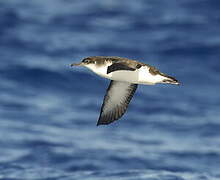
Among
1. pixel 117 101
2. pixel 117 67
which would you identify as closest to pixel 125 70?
pixel 117 67

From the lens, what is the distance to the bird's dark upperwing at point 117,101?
15906 mm

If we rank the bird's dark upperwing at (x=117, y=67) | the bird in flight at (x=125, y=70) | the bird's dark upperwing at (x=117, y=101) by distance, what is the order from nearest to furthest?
the bird's dark upperwing at (x=117, y=67) < the bird in flight at (x=125, y=70) < the bird's dark upperwing at (x=117, y=101)

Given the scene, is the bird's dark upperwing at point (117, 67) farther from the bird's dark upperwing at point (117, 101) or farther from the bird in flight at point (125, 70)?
the bird's dark upperwing at point (117, 101)

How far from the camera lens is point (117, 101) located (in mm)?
15977

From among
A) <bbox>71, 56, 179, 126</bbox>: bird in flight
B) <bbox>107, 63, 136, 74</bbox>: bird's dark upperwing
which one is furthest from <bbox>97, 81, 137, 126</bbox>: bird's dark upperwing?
<bbox>107, 63, 136, 74</bbox>: bird's dark upperwing

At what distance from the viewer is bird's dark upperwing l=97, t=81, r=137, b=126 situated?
15.9 meters

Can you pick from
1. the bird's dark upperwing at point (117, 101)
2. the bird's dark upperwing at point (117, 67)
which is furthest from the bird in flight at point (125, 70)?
the bird's dark upperwing at point (117, 101)

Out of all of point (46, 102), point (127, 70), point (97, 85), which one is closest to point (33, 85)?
point (46, 102)

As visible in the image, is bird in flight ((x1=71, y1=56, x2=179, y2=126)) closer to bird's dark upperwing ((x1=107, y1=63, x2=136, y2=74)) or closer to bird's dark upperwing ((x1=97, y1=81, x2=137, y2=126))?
bird's dark upperwing ((x1=107, y1=63, x2=136, y2=74))

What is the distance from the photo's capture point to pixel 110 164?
42344 millimetres

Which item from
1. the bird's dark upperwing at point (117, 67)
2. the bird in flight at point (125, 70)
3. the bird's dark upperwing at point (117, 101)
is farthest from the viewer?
the bird's dark upperwing at point (117, 101)

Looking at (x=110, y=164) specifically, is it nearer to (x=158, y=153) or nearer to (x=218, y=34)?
(x=158, y=153)

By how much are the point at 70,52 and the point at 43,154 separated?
283 inches

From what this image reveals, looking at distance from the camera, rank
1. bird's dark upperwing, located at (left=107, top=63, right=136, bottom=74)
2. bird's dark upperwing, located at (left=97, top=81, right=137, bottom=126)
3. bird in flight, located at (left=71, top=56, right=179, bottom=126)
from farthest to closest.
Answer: bird's dark upperwing, located at (left=97, top=81, right=137, bottom=126)
bird in flight, located at (left=71, top=56, right=179, bottom=126)
bird's dark upperwing, located at (left=107, top=63, right=136, bottom=74)
